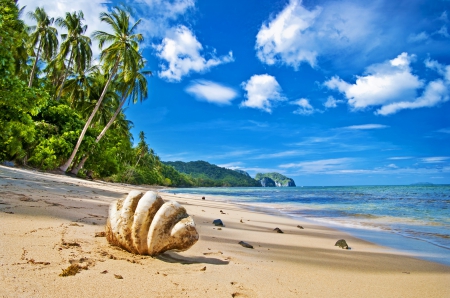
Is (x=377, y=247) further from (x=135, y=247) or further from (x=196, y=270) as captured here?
(x=135, y=247)

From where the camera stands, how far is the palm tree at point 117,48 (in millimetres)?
22297

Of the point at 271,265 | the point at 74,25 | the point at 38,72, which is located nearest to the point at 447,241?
the point at 271,265

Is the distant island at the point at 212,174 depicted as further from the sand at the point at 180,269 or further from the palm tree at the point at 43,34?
the sand at the point at 180,269

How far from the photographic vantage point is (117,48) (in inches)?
884

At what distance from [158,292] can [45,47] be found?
32190mm

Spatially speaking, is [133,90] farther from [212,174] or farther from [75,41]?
[212,174]

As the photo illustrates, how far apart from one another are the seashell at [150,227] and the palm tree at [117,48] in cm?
2166

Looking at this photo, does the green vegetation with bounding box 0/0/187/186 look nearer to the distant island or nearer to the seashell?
the seashell

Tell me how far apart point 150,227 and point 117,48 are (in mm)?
23036

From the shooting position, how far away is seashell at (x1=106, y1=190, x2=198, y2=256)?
270 centimetres

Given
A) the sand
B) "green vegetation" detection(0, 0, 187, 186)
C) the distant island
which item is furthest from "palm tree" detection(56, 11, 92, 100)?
the distant island

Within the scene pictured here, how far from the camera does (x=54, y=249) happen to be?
2615 millimetres

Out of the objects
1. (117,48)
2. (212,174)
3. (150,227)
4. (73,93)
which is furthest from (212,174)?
(150,227)

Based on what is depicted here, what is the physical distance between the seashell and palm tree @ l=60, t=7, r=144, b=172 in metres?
21.7
